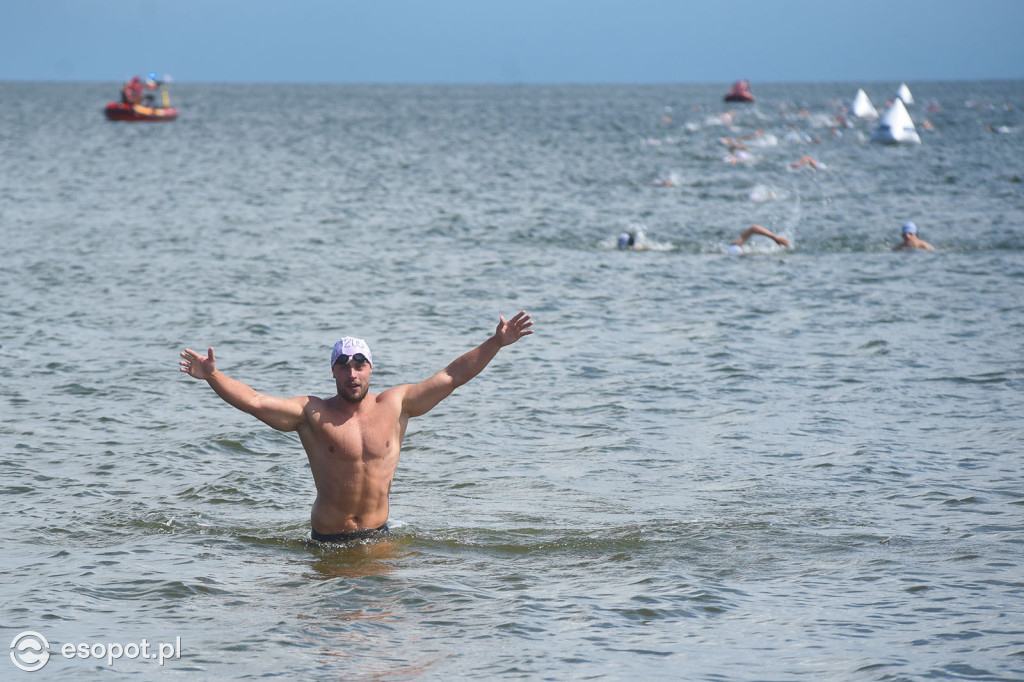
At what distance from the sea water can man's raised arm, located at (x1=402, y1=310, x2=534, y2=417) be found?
48.9 inches

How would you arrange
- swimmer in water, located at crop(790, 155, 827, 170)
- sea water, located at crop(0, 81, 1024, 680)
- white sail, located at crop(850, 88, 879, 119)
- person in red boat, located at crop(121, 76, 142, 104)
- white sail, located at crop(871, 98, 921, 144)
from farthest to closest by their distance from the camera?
white sail, located at crop(850, 88, 879, 119), person in red boat, located at crop(121, 76, 142, 104), white sail, located at crop(871, 98, 921, 144), swimmer in water, located at crop(790, 155, 827, 170), sea water, located at crop(0, 81, 1024, 680)

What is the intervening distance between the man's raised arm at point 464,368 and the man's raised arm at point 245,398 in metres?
0.78

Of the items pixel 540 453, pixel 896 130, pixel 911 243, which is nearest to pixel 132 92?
pixel 896 130

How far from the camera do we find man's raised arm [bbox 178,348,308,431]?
7.59 meters

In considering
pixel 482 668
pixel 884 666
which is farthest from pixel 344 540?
pixel 884 666

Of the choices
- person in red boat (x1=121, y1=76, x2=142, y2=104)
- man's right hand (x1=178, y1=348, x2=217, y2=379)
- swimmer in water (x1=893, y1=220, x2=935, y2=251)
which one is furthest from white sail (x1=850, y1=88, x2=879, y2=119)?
man's right hand (x1=178, y1=348, x2=217, y2=379)

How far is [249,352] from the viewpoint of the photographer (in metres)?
15.9

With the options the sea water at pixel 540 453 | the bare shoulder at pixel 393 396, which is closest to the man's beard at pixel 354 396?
the bare shoulder at pixel 393 396

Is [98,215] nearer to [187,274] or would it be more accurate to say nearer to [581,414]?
[187,274]

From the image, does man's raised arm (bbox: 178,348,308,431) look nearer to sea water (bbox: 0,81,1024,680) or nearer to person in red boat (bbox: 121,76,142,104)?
sea water (bbox: 0,81,1024,680)

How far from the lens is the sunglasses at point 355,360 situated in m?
8.07

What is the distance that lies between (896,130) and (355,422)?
60.0 meters

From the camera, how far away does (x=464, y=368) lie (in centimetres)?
815

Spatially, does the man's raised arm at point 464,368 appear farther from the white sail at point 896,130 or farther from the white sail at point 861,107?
the white sail at point 861,107
